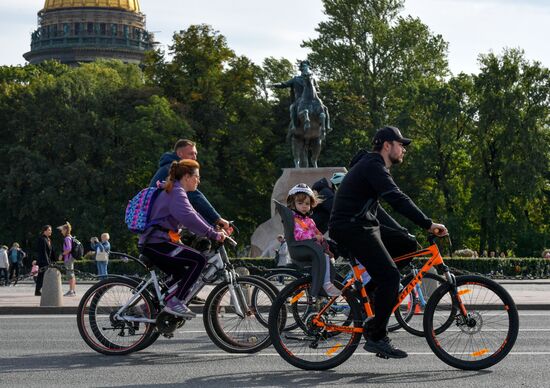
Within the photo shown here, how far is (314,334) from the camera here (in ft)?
29.8

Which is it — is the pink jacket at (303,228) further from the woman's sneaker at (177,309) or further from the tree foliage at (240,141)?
the tree foliage at (240,141)

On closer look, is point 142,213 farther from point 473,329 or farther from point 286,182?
point 286,182

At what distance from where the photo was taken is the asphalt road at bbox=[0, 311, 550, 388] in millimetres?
8312

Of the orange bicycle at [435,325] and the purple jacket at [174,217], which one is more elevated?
the purple jacket at [174,217]

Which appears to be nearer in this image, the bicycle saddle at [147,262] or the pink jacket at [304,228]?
the bicycle saddle at [147,262]

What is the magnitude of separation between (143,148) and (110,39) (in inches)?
3025

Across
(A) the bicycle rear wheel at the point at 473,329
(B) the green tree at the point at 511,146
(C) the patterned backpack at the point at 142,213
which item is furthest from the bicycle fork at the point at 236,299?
(B) the green tree at the point at 511,146

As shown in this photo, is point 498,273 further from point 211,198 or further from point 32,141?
point 32,141

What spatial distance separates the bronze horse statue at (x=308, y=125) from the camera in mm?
36594

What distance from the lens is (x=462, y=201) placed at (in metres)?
56.7

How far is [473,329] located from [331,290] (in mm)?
1139

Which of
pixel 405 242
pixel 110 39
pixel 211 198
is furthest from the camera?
pixel 110 39

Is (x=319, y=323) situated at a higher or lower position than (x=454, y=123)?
lower

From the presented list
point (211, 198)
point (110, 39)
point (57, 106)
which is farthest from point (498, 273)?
point (110, 39)
